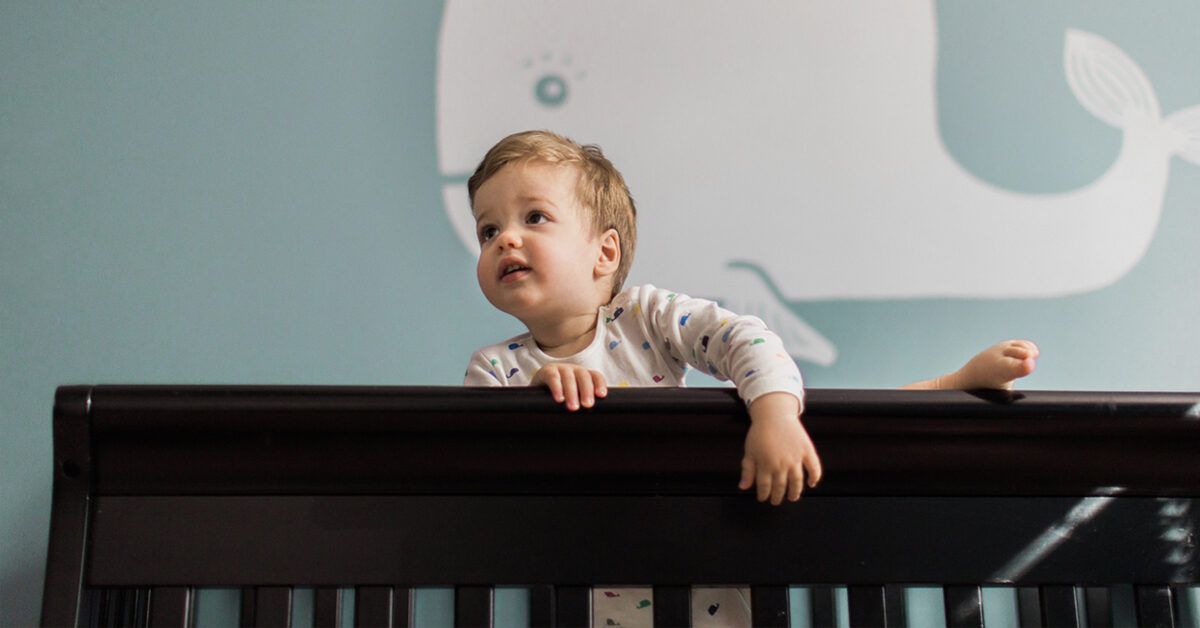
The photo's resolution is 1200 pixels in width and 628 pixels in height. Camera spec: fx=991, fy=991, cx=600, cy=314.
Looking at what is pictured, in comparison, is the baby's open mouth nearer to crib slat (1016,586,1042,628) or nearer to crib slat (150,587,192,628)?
crib slat (150,587,192,628)

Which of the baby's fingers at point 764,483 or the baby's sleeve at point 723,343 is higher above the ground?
the baby's sleeve at point 723,343

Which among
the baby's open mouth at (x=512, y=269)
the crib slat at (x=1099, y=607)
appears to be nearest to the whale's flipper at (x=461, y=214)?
the baby's open mouth at (x=512, y=269)

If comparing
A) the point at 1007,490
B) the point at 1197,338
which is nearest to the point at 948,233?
the point at 1197,338

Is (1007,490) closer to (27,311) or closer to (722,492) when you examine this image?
(722,492)

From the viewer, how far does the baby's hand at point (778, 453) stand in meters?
0.63

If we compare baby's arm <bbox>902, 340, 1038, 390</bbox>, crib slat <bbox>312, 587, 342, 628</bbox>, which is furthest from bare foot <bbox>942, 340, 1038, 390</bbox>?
crib slat <bbox>312, 587, 342, 628</bbox>

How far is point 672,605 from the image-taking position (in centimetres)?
67

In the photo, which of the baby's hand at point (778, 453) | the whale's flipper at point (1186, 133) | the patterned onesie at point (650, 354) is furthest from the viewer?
the whale's flipper at point (1186, 133)

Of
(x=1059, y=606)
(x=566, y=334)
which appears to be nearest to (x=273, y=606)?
(x=566, y=334)

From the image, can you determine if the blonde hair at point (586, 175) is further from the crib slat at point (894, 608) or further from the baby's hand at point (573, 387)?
the crib slat at point (894, 608)

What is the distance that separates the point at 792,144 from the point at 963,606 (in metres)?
0.86

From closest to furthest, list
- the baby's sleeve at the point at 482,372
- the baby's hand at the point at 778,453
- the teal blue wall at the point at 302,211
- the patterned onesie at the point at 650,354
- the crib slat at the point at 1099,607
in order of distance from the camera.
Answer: the baby's hand at the point at 778,453 < the crib slat at the point at 1099,607 < the patterned onesie at the point at 650,354 < the baby's sleeve at the point at 482,372 < the teal blue wall at the point at 302,211

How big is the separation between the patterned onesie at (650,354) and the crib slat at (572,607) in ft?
0.69

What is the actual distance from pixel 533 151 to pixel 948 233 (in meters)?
0.71
